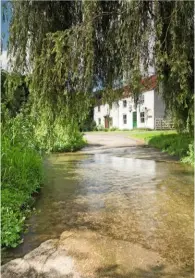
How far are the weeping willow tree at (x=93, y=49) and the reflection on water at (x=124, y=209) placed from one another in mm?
1785

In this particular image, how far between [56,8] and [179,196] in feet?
17.4

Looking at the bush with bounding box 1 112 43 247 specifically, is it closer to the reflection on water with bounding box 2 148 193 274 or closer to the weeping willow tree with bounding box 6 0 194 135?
the reflection on water with bounding box 2 148 193 274

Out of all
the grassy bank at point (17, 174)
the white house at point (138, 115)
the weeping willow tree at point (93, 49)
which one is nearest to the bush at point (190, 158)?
the weeping willow tree at point (93, 49)

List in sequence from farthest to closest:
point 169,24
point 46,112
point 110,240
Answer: point 46,112
point 169,24
point 110,240

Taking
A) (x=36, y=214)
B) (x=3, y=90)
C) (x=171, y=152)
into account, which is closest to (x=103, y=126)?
(x=171, y=152)

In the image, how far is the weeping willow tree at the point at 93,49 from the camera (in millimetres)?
6250

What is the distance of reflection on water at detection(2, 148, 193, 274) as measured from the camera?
169 inches

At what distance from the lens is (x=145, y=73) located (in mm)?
6637

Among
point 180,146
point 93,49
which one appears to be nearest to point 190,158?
point 180,146

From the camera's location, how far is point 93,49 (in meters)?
6.53

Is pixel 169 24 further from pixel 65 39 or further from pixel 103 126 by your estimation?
pixel 103 126

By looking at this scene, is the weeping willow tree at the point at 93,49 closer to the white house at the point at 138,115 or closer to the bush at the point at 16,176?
the bush at the point at 16,176

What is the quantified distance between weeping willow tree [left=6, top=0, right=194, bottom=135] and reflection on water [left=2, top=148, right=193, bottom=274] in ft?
5.85

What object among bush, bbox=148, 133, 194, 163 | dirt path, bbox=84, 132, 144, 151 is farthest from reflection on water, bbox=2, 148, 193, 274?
dirt path, bbox=84, 132, 144, 151
